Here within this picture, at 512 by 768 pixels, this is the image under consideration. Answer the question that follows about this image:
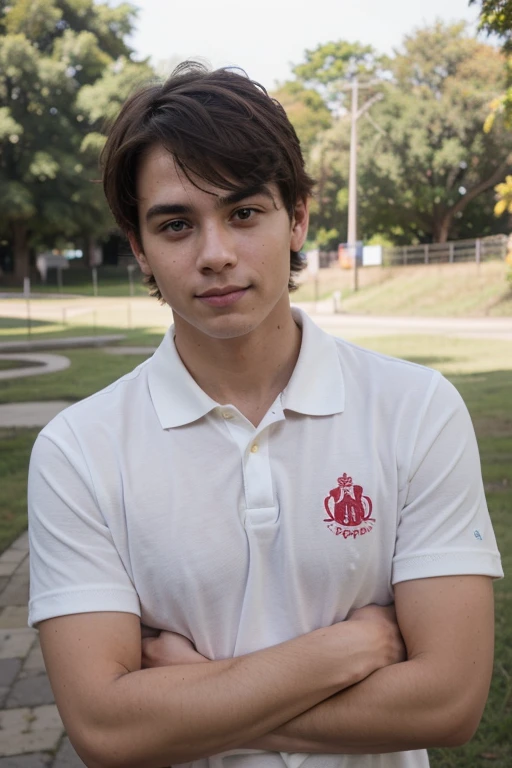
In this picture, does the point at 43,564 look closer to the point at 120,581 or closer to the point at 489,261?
the point at 120,581

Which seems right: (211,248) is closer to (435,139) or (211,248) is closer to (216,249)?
(216,249)

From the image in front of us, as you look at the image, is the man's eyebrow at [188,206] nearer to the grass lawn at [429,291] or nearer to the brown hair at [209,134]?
the brown hair at [209,134]

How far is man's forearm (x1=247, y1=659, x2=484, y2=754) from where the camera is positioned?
5.26 feet

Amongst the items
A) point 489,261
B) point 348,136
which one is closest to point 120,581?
point 489,261

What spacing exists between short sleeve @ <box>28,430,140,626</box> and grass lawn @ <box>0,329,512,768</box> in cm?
214

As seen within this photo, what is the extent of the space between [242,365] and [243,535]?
320 mm

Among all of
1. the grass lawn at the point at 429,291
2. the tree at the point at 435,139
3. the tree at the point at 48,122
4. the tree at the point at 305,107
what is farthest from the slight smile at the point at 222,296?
the tree at the point at 305,107

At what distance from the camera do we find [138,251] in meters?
1.94

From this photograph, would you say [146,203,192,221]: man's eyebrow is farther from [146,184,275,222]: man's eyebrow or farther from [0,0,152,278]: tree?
[0,0,152,278]: tree

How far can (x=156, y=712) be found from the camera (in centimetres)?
159

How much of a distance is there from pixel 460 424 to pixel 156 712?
69 cm

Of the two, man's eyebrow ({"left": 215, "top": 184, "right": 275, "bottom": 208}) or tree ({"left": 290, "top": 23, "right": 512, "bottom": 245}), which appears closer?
man's eyebrow ({"left": 215, "top": 184, "right": 275, "bottom": 208})

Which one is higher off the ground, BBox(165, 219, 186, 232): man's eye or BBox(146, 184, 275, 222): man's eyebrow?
BBox(146, 184, 275, 222): man's eyebrow

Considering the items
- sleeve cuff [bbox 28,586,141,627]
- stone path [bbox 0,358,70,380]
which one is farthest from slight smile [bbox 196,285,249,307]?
stone path [bbox 0,358,70,380]
